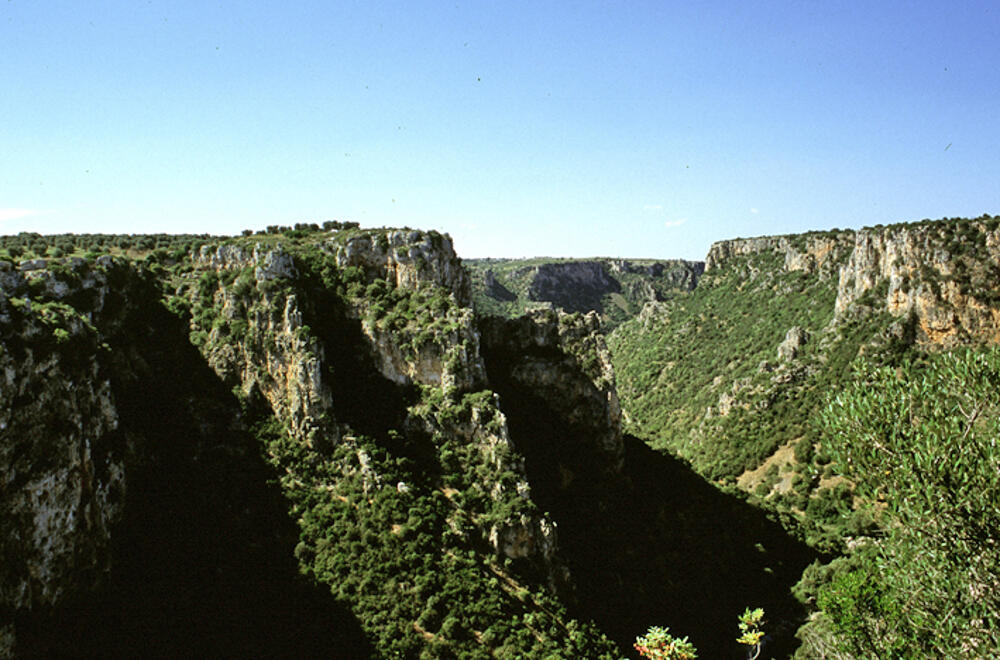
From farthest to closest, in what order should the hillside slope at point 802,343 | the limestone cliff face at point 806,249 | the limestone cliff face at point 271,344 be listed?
the limestone cliff face at point 806,249
the hillside slope at point 802,343
the limestone cliff face at point 271,344

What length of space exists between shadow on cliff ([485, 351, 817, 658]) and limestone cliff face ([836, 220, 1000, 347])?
33.1 meters

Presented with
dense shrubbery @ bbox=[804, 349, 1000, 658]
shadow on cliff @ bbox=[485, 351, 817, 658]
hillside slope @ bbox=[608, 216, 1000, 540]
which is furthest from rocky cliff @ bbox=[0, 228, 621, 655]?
hillside slope @ bbox=[608, 216, 1000, 540]

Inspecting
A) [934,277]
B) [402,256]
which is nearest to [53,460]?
[402,256]

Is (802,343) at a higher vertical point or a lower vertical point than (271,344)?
higher

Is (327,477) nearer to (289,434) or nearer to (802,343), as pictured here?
(289,434)

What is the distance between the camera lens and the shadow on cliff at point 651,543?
4666 centimetres

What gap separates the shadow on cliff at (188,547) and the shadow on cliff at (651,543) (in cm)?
2026

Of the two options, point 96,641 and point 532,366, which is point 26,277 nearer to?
point 96,641

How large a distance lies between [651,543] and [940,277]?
50.5 metres

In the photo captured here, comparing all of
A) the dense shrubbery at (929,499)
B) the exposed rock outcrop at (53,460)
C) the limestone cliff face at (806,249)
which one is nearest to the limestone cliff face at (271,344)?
the exposed rock outcrop at (53,460)

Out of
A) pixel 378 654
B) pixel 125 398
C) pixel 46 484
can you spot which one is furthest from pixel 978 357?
pixel 125 398

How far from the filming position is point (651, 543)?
54188 millimetres

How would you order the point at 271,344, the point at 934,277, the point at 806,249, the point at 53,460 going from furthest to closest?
the point at 806,249 → the point at 934,277 → the point at 271,344 → the point at 53,460

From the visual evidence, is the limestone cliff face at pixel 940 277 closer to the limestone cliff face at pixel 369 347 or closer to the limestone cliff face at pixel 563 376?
the limestone cliff face at pixel 563 376
